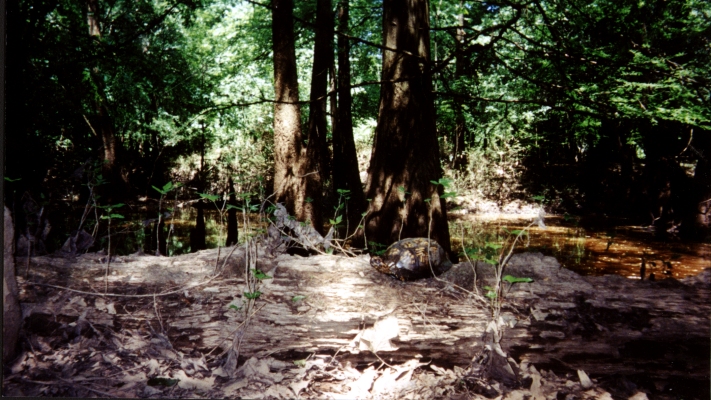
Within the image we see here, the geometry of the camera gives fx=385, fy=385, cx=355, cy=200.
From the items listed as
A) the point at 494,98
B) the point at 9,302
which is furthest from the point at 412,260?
the point at 9,302

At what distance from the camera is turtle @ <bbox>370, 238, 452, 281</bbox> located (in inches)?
114

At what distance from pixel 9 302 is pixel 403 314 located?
2.22m

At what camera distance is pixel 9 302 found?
2.11 m

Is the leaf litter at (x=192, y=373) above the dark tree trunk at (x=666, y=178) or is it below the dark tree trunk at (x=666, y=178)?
below

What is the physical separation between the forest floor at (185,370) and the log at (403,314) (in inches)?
0.8

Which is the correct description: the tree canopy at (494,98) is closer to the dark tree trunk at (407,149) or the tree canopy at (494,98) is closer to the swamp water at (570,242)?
the dark tree trunk at (407,149)

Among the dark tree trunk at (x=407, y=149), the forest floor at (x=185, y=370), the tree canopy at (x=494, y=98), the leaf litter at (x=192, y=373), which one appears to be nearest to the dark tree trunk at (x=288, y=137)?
the tree canopy at (x=494, y=98)

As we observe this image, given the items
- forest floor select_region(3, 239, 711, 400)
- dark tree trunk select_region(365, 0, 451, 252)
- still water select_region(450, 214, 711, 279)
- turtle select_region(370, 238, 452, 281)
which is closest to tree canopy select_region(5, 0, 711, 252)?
dark tree trunk select_region(365, 0, 451, 252)

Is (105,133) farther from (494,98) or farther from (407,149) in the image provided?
(494,98)

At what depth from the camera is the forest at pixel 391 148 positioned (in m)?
2.59

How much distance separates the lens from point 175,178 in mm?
8570

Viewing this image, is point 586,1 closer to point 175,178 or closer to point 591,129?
point 591,129

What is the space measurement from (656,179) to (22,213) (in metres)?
Answer: 7.26

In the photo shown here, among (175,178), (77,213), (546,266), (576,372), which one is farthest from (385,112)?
(175,178)
